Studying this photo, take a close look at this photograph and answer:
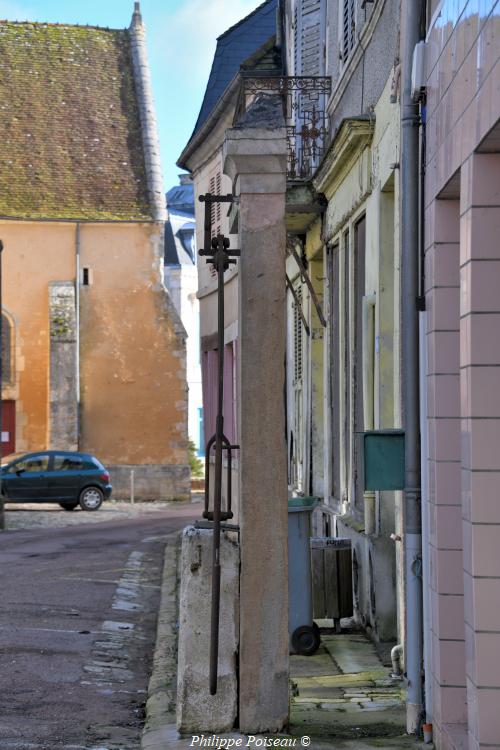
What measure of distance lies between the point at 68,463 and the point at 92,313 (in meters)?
8.90

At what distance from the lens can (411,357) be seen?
7.51 metres

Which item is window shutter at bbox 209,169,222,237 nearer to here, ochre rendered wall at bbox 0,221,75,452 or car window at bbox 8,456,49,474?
car window at bbox 8,456,49,474

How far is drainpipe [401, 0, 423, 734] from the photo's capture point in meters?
7.41

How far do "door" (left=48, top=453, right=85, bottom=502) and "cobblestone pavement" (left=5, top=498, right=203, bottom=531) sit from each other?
425 millimetres

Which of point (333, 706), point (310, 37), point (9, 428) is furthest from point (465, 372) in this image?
point (9, 428)

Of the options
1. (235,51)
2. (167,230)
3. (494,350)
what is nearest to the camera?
(494,350)

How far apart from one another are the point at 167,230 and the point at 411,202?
5840 cm

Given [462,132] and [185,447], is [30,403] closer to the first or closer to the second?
[185,447]

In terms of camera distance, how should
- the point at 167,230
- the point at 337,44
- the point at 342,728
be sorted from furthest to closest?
the point at 167,230 → the point at 337,44 → the point at 342,728

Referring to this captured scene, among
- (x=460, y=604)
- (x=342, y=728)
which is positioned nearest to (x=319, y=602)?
(x=342, y=728)

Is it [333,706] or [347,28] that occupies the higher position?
[347,28]

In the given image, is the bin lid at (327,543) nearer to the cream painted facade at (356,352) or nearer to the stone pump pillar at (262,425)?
the cream painted facade at (356,352)

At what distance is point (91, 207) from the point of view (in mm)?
41000

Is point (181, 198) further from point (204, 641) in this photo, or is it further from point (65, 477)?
point (204, 641)
